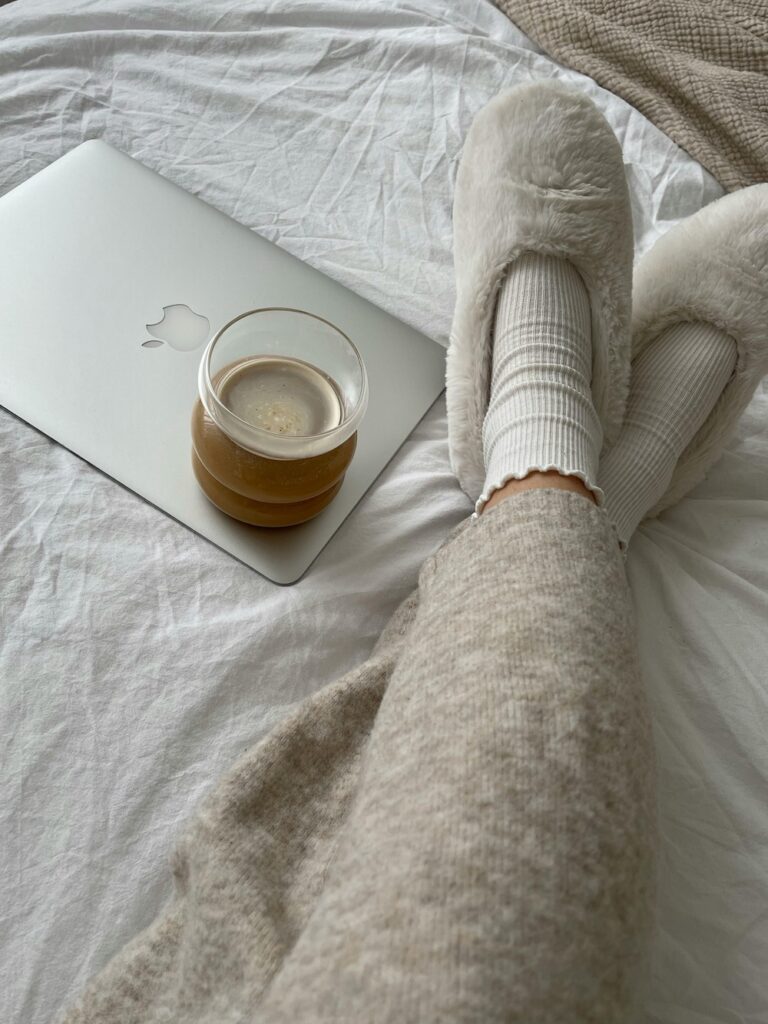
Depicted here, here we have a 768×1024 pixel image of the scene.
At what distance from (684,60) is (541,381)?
44cm

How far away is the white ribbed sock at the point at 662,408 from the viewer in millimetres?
639

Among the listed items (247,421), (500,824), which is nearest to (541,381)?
(247,421)

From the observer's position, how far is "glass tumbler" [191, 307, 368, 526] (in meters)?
0.51

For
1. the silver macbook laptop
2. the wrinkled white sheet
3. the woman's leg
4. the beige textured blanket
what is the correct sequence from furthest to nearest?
the beige textured blanket → the silver macbook laptop → the wrinkled white sheet → the woman's leg

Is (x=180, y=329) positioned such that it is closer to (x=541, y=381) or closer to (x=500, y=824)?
(x=541, y=381)

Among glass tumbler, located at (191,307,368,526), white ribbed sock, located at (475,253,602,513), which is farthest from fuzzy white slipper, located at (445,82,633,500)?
glass tumbler, located at (191,307,368,526)

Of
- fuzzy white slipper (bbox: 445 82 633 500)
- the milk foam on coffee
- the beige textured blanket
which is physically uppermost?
the beige textured blanket

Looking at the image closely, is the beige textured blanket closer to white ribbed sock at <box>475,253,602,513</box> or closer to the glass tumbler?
white ribbed sock at <box>475,253,602,513</box>

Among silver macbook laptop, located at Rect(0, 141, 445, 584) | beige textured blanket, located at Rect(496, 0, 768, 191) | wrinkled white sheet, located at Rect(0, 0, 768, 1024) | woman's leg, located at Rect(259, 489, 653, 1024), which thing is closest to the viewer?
woman's leg, located at Rect(259, 489, 653, 1024)

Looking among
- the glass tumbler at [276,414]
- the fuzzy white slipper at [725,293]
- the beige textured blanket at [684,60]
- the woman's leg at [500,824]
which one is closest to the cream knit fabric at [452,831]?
the woman's leg at [500,824]

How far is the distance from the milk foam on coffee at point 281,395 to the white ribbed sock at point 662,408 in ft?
0.73

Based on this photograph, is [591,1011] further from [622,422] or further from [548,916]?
[622,422]

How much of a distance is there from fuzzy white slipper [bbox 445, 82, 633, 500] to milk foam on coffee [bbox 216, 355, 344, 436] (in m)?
0.13

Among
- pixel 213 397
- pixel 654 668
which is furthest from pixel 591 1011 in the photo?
pixel 213 397
